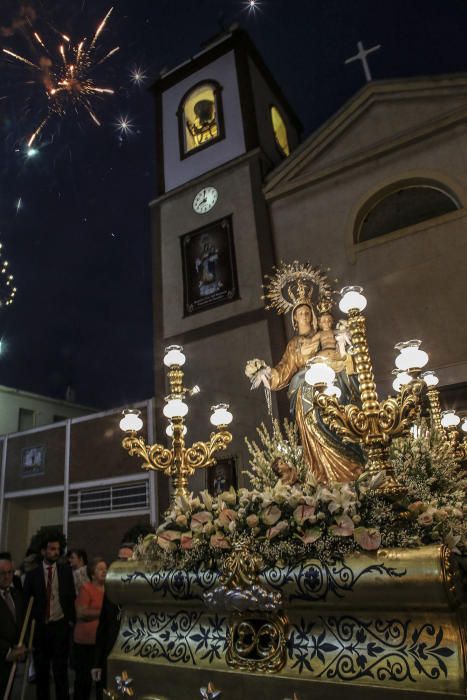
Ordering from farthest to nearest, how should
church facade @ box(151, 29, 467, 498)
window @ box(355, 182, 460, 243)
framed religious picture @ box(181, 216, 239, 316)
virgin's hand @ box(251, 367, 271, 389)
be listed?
framed religious picture @ box(181, 216, 239, 316) < window @ box(355, 182, 460, 243) < church facade @ box(151, 29, 467, 498) < virgin's hand @ box(251, 367, 271, 389)

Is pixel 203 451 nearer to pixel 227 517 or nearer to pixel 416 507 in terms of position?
pixel 227 517

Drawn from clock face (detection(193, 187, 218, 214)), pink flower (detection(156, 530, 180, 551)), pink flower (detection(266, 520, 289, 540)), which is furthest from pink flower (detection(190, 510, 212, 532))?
clock face (detection(193, 187, 218, 214))

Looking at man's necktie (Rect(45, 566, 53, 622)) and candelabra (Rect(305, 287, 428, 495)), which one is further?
man's necktie (Rect(45, 566, 53, 622))

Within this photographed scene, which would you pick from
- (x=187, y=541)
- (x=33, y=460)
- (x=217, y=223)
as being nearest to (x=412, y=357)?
(x=187, y=541)

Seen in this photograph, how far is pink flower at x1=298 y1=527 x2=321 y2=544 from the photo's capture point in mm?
2643

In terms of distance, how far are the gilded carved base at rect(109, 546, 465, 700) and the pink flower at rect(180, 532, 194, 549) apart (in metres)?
0.17

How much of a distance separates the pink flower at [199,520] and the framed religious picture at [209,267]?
10.1 m

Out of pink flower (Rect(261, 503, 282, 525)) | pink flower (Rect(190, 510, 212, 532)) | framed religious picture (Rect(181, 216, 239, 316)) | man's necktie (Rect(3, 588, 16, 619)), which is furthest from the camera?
framed religious picture (Rect(181, 216, 239, 316))

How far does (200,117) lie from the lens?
53.3 ft

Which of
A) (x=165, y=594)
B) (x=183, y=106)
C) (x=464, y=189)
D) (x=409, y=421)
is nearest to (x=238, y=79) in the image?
(x=183, y=106)

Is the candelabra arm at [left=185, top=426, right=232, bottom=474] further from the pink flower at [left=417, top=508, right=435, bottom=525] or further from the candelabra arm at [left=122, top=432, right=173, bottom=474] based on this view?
the pink flower at [left=417, top=508, right=435, bottom=525]

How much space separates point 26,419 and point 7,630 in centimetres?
2085

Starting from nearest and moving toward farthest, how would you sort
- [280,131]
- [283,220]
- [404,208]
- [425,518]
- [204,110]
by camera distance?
[425,518], [404,208], [283,220], [204,110], [280,131]

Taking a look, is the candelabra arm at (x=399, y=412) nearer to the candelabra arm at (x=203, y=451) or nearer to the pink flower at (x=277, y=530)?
the pink flower at (x=277, y=530)
